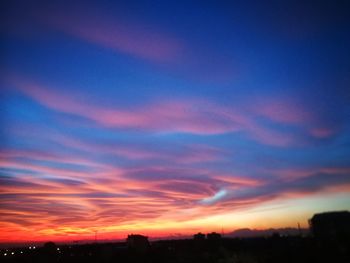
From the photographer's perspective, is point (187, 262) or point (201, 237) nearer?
point (187, 262)

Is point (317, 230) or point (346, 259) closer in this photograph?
point (346, 259)

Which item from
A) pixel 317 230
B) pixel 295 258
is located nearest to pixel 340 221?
pixel 317 230

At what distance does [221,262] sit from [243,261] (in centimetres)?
356

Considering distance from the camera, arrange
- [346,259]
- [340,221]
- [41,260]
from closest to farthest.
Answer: [346,259]
[41,260]
[340,221]

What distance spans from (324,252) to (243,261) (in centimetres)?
1364

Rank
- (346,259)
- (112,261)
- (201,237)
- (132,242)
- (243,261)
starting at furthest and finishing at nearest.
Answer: (201,237), (132,242), (112,261), (243,261), (346,259)

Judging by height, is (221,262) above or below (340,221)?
below

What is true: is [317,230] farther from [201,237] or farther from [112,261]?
[112,261]

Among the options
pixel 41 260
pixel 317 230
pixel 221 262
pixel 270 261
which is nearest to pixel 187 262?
pixel 221 262

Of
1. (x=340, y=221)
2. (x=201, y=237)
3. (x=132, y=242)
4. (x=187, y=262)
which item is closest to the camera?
(x=187, y=262)

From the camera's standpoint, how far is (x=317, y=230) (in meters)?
133

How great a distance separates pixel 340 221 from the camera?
131875mm

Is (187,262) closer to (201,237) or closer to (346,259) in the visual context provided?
(346,259)

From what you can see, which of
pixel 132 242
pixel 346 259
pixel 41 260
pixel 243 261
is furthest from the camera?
pixel 132 242
